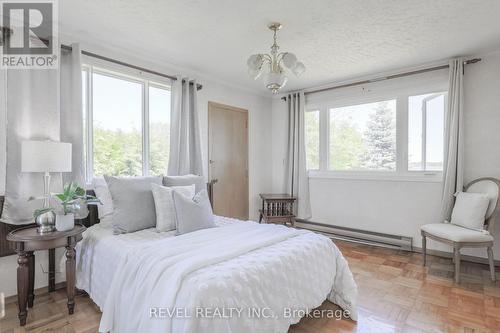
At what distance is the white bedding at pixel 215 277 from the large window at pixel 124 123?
90 centimetres

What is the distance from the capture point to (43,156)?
6.82 feet

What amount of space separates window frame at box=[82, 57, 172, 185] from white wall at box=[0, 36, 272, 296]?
0.39 feet

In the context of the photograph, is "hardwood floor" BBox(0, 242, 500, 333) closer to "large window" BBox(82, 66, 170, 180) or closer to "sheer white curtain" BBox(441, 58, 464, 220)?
"sheer white curtain" BBox(441, 58, 464, 220)

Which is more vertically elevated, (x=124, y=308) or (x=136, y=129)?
(x=136, y=129)

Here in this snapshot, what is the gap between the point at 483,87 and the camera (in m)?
3.11

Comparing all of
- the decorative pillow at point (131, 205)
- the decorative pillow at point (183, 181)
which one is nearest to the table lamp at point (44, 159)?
the decorative pillow at point (131, 205)

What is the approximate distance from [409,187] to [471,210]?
796mm

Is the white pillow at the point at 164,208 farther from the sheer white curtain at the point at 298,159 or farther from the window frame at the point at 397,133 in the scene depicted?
the window frame at the point at 397,133

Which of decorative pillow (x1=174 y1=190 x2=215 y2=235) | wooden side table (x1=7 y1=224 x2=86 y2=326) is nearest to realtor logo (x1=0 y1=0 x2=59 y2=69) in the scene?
wooden side table (x1=7 y1=224 x2=86 y2=326)

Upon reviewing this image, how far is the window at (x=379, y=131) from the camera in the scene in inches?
137

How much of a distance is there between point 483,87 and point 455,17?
132cm

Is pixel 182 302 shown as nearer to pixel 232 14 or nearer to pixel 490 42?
pixel 232 14

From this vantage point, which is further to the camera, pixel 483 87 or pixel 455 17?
pixel 483 87

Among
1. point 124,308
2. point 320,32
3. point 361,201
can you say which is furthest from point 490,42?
point 124,308
